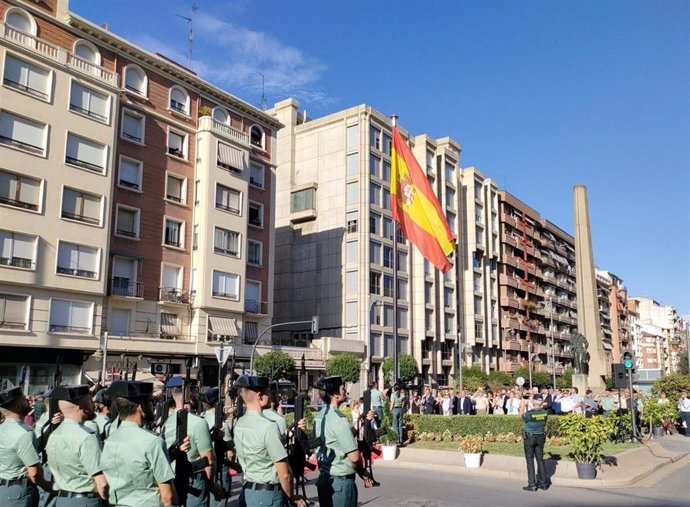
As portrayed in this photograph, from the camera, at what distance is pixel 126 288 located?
35.8 metres

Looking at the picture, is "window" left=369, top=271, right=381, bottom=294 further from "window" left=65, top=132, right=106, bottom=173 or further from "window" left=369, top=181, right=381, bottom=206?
"window" left=65, top=132, right=106, bottom=173

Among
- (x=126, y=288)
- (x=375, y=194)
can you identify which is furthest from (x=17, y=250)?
→ (x=375, y=194)

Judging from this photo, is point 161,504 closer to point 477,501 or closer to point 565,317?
point 477,501

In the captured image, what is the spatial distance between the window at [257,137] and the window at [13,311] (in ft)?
65.0

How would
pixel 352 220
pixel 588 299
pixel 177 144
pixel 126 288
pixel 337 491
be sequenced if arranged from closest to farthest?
pixel 337 491 < pixel 126 288 < pixel 588 299 < pixel 177 144 < pixel 352 220

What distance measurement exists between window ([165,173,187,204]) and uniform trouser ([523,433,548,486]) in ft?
97.6

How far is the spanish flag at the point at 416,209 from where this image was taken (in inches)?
882

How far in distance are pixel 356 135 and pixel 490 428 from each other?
134 feet

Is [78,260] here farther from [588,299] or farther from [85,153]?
[588,299]

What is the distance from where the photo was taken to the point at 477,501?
12.5m

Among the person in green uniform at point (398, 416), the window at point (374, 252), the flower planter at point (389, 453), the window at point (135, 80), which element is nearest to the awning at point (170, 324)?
the window at point (135, 80)

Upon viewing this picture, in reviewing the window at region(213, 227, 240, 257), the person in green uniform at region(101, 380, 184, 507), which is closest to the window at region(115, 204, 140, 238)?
the window at region(213, 227, 240, 257)

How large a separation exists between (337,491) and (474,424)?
1466 centimetres

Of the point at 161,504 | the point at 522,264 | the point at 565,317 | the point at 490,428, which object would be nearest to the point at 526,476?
the point at 490,428
